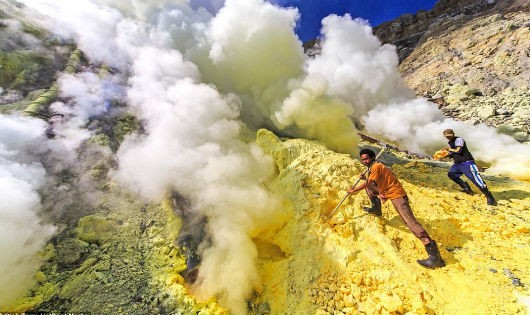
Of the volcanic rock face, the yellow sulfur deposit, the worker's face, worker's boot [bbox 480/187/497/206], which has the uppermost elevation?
the volcanic rock face

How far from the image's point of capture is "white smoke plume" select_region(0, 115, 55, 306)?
3.36 metres

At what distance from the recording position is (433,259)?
3186mm

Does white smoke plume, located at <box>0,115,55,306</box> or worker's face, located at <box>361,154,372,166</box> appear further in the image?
worker's face, located at <box>361,154,372,166</box>

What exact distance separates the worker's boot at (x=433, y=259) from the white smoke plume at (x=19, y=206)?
4.64 meters

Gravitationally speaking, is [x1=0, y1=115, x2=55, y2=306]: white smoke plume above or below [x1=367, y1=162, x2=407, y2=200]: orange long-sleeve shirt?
below

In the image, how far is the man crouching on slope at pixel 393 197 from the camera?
3197 mm

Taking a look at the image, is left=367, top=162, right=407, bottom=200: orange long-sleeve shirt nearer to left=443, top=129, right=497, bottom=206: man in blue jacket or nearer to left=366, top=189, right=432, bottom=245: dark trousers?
left=366, top=189, right=432, bottom=245: dark trousers

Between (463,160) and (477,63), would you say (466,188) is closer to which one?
(463,160)

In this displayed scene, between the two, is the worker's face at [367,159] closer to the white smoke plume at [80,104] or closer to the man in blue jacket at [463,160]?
the man in blue jacket at [463,160]

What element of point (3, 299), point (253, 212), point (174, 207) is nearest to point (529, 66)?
point (253, 212)

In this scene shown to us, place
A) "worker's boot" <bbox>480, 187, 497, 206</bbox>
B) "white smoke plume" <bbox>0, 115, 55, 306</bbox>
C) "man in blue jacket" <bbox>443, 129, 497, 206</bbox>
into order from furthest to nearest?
"man in blue jacket" <bbox>443, 129, 497, 206</bbox>
"worker's boot" <bbox>480, 187, 497, 206</bbox>
"white smoke plume" <bbox>0, 115, 55, 306</bbox>

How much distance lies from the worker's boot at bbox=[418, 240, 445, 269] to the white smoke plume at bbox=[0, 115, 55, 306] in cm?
464

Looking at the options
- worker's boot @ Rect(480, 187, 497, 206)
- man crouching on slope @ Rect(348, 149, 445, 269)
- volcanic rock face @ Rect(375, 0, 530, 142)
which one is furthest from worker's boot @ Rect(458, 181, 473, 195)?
volcanic rock face @ Rect(375, 0, 530, 142)

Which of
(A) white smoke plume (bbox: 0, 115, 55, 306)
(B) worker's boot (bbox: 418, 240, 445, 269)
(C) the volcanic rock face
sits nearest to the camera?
(B) worker's boot (bbox: 418, 240, 445, 269)
